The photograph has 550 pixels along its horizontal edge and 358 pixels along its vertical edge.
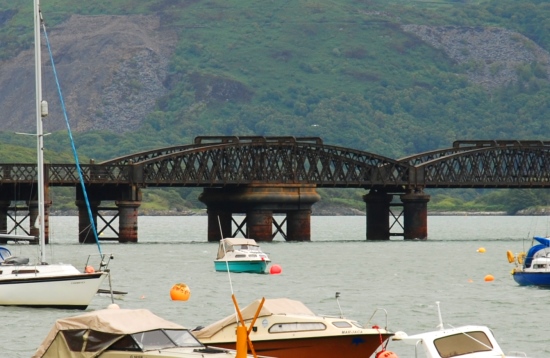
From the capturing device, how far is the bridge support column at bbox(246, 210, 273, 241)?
500 feet

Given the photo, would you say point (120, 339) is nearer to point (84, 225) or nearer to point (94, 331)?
point (94, 331)

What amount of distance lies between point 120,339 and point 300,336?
6497 mm

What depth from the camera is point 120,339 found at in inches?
1487

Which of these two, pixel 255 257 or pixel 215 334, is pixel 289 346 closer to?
pixel 215 334

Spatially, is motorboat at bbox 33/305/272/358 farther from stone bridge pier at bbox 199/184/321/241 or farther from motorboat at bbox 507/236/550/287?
stone bridge pier at bbox 199/184/321/241

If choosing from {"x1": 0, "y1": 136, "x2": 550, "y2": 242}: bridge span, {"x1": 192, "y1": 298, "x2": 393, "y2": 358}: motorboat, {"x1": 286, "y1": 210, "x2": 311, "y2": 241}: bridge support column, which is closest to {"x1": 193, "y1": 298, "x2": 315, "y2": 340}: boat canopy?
{"x1": 192, "y1": 298, "x2": 393, "y2": 358}: motorboat

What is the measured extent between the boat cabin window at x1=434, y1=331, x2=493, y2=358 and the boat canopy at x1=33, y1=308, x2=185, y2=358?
7277 mm

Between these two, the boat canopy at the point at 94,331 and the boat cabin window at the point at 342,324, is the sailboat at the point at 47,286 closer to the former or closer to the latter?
the boat cabin window at the point at 342,324

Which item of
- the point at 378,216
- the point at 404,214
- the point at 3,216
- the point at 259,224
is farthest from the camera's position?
the point at 378,216

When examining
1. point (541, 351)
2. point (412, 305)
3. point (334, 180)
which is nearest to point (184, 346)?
point (541, 351)

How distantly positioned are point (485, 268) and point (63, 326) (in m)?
71.1

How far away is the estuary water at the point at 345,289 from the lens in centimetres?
5862

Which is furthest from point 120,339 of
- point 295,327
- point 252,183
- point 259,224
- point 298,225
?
point 298,225

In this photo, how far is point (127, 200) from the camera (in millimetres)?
149500
